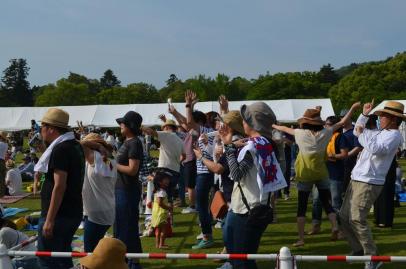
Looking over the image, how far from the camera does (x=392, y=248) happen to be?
733 centimetres

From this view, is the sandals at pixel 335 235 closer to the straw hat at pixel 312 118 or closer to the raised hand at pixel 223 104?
the straw hat at pixel 312 118

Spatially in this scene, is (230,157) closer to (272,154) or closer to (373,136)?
(272,154)

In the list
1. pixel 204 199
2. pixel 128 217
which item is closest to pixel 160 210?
pixel 204 199

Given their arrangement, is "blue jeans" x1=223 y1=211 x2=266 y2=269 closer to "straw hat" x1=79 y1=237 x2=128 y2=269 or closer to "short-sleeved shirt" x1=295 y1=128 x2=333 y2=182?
"straw hat" x1=79 y1=237 x2=128 y2=269

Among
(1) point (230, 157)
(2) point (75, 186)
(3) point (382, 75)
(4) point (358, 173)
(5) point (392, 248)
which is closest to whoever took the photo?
(1) point (230, 157)

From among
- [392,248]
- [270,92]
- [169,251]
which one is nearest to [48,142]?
[169,251]

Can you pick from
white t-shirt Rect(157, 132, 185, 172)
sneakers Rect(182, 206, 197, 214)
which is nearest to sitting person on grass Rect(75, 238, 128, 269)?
white t-shirt Rect(157, 132, 185, 172)

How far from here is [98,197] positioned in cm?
555

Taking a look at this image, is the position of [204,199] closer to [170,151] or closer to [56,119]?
[170,151]

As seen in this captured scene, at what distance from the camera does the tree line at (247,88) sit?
74125 mm

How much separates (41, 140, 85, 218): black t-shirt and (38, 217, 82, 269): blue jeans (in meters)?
0.06

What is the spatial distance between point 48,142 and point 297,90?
85.9 meters

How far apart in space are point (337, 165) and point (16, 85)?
118 m

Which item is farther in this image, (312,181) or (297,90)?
(297,90)
